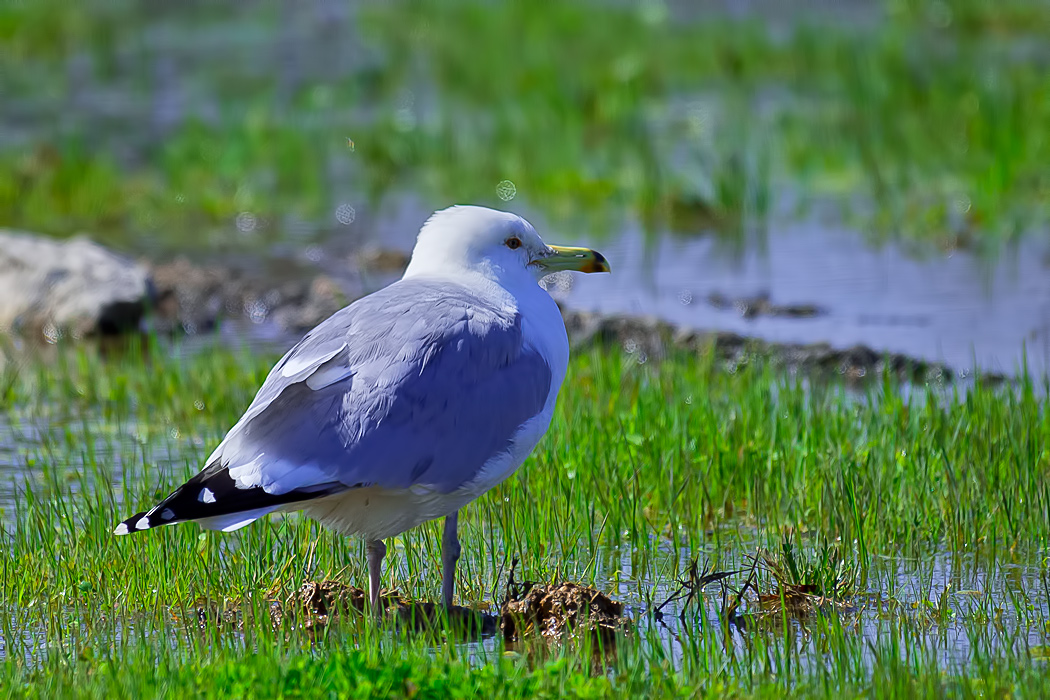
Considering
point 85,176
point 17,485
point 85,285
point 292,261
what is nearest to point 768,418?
point 17,485

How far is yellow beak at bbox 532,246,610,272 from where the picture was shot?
5992 mm

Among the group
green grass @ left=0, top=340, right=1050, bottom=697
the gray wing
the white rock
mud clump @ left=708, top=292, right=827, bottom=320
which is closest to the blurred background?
mud clump @ left=708, top=292, right=827, bottom=320

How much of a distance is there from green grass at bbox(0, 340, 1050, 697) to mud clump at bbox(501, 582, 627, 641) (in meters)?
0.09

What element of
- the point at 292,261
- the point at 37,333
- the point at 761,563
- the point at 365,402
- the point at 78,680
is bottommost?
the point at 78,680

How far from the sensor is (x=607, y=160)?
1500 cm

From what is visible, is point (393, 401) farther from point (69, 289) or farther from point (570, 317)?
point (69, 289)

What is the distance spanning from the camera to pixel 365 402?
5.12 metres

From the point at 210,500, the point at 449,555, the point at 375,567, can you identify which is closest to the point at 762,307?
the point at 449,555

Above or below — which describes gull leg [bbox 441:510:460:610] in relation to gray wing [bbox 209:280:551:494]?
below

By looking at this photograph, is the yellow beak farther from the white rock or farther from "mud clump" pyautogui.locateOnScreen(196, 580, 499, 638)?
the white rock

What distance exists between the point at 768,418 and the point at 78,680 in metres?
3.63

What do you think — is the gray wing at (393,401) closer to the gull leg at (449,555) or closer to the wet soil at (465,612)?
the gull leg at (449,555)

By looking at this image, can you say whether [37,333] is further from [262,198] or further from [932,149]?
[932,149]

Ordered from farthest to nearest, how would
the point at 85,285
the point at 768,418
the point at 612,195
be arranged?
the point at 612,195
the point at 85,285
the point at 768,418
